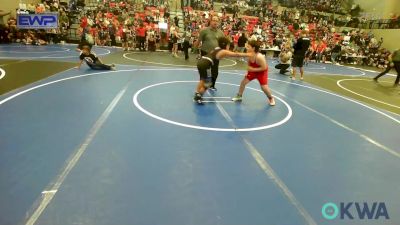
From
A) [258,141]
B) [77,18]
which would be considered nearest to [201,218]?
[258,141]

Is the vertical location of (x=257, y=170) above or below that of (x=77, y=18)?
below

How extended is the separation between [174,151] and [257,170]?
1.13 metres

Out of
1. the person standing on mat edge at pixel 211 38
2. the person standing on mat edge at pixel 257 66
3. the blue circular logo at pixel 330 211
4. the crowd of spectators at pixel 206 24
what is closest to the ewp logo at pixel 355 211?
the blue circular logo at pixel 330 211

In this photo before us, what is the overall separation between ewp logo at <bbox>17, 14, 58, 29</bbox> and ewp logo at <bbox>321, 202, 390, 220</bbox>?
1697cm

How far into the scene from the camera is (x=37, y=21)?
52.4 feet

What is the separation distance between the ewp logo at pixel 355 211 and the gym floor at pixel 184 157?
0.05ft

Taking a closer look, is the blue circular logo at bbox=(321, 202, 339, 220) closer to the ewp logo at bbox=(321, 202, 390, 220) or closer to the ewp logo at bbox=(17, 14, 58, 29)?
the ewp logo at bbox=(321, 202, 390, 220)

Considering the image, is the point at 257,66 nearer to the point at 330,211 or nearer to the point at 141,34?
the point at 330,211

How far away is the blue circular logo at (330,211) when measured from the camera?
9.87ft

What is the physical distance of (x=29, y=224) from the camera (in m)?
2.60

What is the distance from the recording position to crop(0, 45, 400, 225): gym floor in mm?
2961

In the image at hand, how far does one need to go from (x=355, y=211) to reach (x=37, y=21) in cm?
1722

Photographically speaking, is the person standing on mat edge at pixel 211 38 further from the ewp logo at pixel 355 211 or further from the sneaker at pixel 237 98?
the ewp logo at pixel 355 211

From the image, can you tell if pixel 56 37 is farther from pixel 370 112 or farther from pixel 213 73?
pixel 370 112
